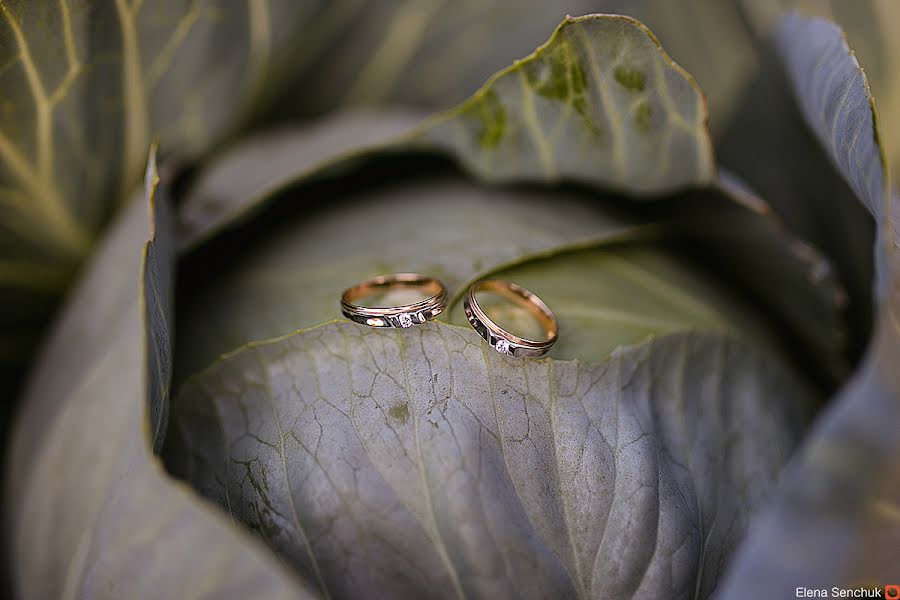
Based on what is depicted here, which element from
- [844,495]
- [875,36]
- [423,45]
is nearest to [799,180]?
[875,36]

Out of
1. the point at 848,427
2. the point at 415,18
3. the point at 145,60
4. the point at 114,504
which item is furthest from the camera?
the point at 415,18

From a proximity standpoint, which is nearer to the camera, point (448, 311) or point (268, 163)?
point (448, 311)

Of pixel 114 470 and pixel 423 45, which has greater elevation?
pixel 423 45

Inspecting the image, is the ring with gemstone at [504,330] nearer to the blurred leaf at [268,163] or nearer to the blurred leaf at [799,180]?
the blurred leaf at [268,163]

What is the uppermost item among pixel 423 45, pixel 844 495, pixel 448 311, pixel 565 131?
pixel 423 45

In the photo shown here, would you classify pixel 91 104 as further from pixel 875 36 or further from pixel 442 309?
pixel 875 36

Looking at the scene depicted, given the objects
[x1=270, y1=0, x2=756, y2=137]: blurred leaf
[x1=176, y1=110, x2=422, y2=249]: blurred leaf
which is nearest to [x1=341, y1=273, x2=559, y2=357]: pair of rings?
[x1=176, y1=110, x2=422, y2=249]: blurred leaf

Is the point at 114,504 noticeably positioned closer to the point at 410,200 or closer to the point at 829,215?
the point at 410,200

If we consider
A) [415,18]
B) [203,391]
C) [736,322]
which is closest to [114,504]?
[203,391]
